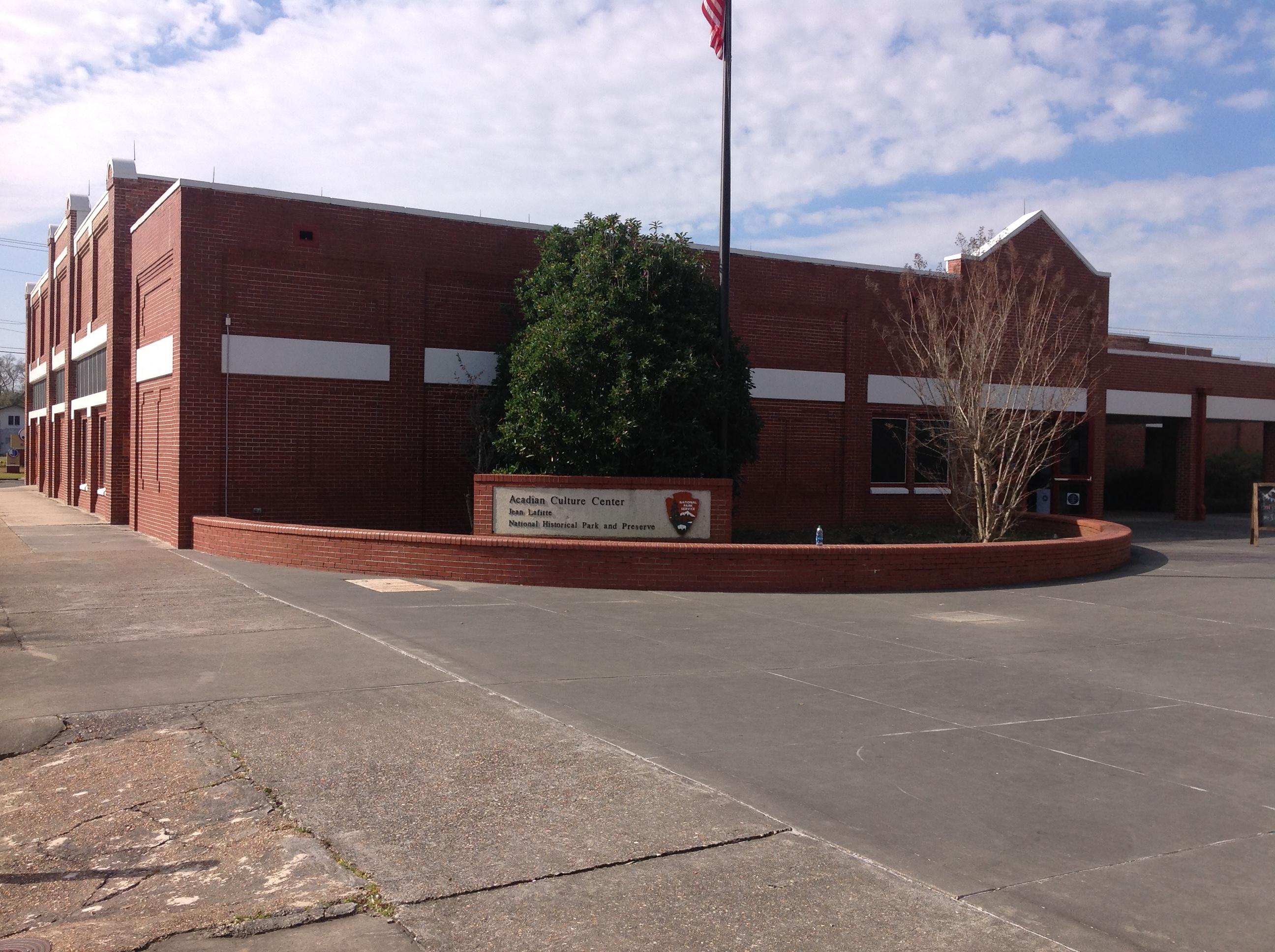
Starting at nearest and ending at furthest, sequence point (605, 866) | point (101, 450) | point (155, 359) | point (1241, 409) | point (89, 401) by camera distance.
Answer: point (605, 866), point (155, 359), point (101, 450), point (89, 401), point (1241, 409)

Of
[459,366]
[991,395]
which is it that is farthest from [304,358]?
[991,395]

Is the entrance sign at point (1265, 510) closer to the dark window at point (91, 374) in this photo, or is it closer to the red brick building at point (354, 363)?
the red brick building at point (354, 363)

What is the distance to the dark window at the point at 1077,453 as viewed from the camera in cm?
2950

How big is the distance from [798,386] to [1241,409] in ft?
61.2

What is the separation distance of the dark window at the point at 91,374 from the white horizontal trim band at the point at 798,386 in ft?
51.7

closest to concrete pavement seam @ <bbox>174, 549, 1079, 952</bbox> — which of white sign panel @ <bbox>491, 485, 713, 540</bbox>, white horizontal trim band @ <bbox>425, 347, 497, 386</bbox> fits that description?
white sign panel @ <bbox>491, 485, 713, 540</bbox>

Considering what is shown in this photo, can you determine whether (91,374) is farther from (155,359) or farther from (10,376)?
(10,376)

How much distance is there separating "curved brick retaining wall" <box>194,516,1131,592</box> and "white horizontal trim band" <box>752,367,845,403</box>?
8.24 meters

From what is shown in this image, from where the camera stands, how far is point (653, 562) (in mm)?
15016

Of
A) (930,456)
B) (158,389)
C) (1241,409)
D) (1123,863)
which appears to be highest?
(1241,409)

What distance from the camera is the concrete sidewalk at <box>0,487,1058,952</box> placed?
451cm

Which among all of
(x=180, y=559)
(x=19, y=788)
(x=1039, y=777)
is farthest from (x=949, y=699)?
(x=180, y=559)

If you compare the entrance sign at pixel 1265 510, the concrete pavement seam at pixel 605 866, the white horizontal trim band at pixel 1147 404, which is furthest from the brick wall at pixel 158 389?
the white horizontal trim band at pixel 1147 404

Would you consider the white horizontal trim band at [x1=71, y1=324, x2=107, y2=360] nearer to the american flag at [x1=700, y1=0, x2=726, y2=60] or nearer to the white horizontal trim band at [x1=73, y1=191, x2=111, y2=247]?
the white horizontal trim band at [x1=73, y1=191, x2=111, y2=247]
